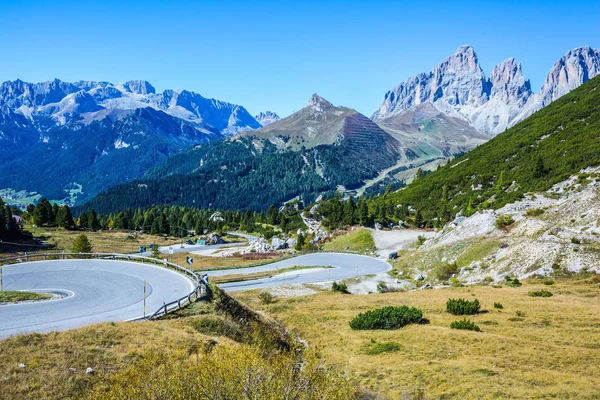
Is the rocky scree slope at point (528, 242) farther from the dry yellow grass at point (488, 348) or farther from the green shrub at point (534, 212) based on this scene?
the dry yellow grass at point (488, 348)

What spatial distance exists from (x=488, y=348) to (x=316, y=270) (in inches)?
1591

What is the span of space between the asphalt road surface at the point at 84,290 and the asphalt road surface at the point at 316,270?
16.9 m

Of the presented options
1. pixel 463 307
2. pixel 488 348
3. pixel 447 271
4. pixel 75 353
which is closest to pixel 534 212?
pixel 447 271

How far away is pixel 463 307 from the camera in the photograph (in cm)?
2545

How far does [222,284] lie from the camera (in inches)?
1885

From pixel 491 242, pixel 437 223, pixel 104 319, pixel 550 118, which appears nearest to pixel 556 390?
pixel 104 319

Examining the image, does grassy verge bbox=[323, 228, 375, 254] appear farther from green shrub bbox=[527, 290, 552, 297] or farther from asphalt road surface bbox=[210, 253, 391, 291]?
green shrub bbox=[527, 290, 552, 297]

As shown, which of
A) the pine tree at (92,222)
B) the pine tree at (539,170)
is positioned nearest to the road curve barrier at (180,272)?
the pine tree at (539,170)

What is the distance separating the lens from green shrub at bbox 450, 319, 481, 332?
21.6 m

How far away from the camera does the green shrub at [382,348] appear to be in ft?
65.4

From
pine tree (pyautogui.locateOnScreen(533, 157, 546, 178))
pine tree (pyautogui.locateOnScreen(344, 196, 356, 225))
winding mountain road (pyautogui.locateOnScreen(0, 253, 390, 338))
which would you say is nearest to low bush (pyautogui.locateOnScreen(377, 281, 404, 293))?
winding mountain road (pyautogui.locateOnScreen(0, 253, 390, 338))

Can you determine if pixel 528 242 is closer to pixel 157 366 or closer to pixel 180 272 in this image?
pixel 180 272

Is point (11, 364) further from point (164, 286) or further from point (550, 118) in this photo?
point (550, 118)

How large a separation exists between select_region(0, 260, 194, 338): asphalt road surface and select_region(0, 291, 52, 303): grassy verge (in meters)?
0.88
